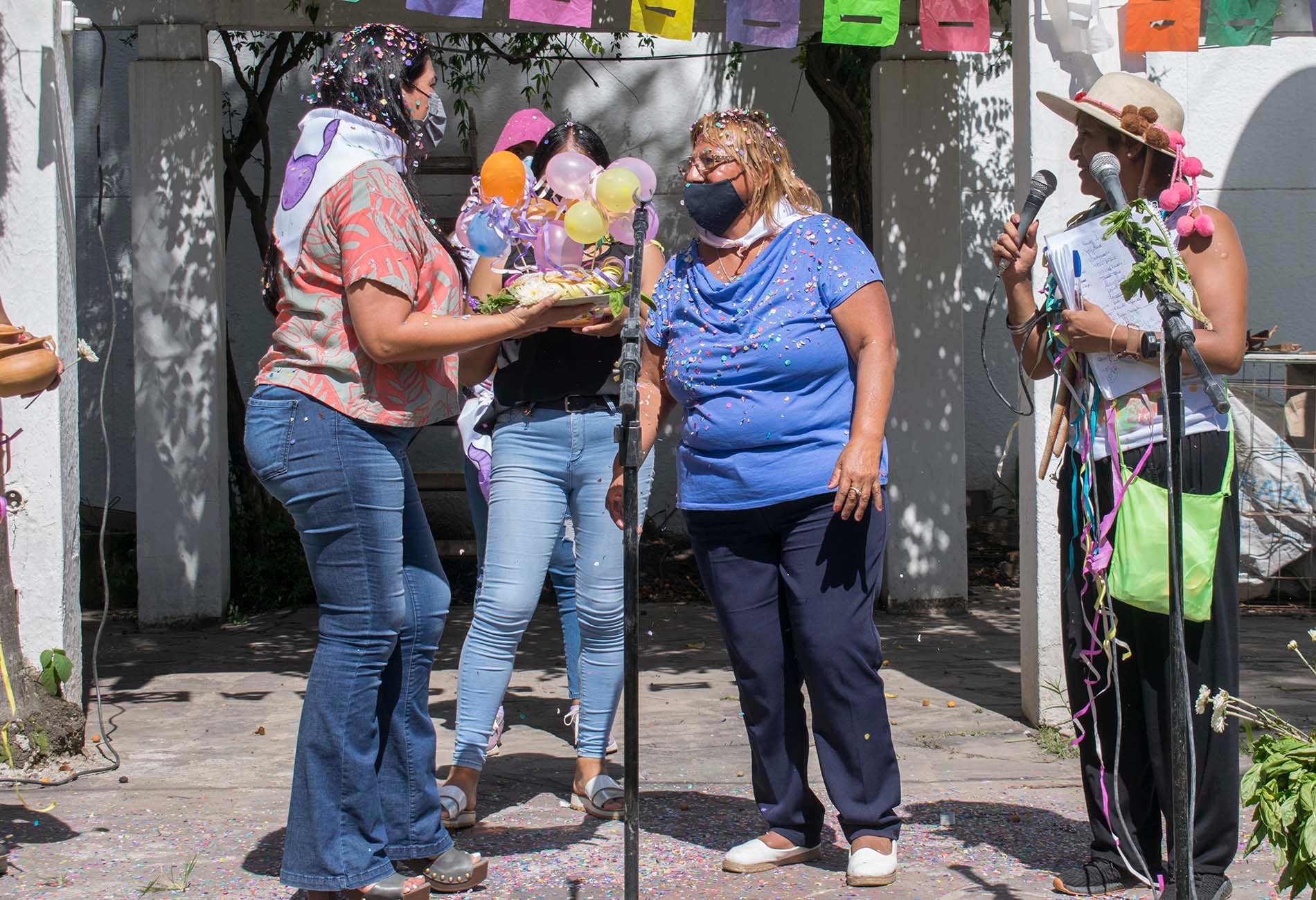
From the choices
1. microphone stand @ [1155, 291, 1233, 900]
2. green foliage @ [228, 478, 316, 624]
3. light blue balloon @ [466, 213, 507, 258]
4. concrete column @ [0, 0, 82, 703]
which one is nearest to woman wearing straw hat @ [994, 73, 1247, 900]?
microphone stand @ [1155, 291, 1233, 900]

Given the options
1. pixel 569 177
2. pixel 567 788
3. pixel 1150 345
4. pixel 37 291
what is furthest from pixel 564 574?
pixel 1150 345

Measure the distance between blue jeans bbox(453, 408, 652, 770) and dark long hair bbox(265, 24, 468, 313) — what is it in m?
0.92

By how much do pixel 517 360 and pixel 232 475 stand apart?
548 centimetres

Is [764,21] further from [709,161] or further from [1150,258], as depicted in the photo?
[1150,258]

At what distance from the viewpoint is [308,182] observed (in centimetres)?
327

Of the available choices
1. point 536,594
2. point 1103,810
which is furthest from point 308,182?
point 1103,810

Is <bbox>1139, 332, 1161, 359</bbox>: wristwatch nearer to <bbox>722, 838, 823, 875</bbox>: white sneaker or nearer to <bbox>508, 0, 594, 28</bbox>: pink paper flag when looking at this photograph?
<bbox>722, 838, 823, 875</bbox>: white sneaker

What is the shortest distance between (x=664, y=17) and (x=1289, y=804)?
3.95m

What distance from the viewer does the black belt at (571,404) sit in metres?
4.14

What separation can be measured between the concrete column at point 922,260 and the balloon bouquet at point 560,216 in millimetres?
4063

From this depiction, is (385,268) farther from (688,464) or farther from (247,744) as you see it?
(247,744)

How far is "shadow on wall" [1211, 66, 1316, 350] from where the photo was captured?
9.66m

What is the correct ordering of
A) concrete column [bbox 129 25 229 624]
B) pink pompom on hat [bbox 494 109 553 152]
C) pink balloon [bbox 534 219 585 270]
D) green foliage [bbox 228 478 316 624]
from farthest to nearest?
green foliage [bbox 228 478 316 624]
concrete column [bbox 129 25 229 624]
pink pompom on hat [bbox 494 109 553 152]
pink balloon [bbox 534 219 585 270]

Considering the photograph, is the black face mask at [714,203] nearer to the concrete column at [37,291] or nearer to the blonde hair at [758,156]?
the blonde hair at [758,156]
